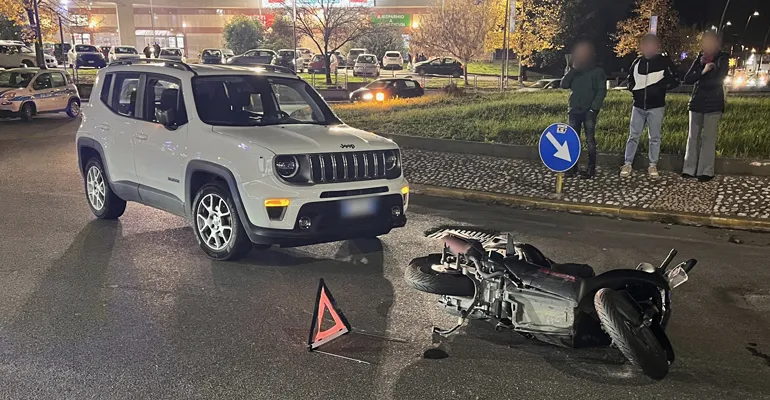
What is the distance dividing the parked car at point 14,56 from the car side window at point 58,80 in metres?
17.2

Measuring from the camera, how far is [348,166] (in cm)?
582

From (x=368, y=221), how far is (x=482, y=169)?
4904 mm

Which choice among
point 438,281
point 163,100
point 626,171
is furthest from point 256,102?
point 626,171

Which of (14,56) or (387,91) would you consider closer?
(387,91)

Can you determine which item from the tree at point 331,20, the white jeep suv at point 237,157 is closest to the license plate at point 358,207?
the white jeep suv at point 237,157

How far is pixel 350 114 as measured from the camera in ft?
55.5

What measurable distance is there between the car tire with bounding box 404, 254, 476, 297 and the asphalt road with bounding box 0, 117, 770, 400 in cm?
38

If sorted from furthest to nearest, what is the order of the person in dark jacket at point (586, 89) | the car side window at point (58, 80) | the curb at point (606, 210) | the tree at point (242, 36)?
the tree at point (242, 36) → the car side window at point (58, 80) → the person in dark jacket at point (586, 89) → the curb at point (606, 210)

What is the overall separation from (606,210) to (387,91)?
52.9 feet

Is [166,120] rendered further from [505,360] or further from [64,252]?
[505,360]

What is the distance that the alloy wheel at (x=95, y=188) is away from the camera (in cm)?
757

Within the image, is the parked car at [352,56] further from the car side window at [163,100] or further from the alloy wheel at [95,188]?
the car side window at [163,100]

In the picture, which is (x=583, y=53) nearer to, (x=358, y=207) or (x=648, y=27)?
(x=358, y=207)

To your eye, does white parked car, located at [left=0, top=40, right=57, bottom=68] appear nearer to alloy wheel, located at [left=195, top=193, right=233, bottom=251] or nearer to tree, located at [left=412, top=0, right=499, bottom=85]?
tree, located at [left=412, top=0, right=499, bottom=85]
